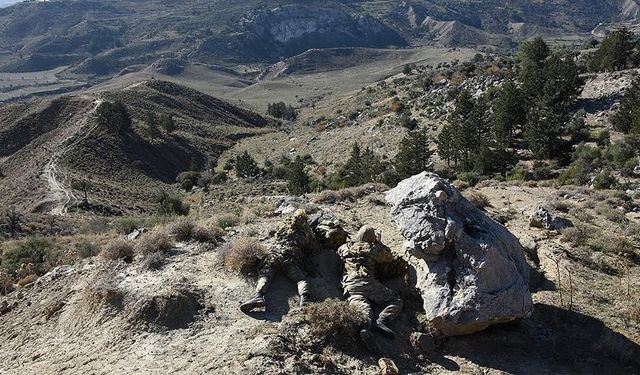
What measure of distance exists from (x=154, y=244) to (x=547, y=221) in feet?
45.1

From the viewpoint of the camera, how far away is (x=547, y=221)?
17.8 meters

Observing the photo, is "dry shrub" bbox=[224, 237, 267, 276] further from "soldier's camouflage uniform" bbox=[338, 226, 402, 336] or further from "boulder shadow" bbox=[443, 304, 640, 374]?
"boulder shadow" bbox=[443, 304, 640, 374]

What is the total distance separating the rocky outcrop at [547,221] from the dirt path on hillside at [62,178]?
38301 mm

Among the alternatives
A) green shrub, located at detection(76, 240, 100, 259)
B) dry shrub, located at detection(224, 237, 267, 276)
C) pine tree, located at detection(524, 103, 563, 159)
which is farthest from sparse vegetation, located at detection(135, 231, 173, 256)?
pine tree, located at detection(524, 103, 563, 159)

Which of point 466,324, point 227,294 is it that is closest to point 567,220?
point 466,324

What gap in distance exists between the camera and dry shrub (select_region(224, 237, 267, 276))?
1275 cm

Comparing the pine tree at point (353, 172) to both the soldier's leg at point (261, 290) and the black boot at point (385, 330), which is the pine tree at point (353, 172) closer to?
the soldier's leg at point (261, 290)

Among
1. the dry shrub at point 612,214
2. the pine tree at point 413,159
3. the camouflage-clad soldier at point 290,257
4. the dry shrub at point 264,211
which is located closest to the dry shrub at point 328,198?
the dry shrub at point 264,211

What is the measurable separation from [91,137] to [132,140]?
19.0ft

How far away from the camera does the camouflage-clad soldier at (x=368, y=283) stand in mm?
11172

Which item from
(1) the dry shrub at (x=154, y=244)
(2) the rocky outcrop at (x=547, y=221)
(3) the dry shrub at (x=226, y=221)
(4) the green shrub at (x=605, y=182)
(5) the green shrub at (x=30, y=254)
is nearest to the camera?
(1) the dry shrub at (x=154, y=244)

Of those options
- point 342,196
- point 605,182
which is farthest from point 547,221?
point 605,182

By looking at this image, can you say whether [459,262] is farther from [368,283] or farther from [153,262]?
[153,262]

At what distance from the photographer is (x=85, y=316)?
38.0ft
